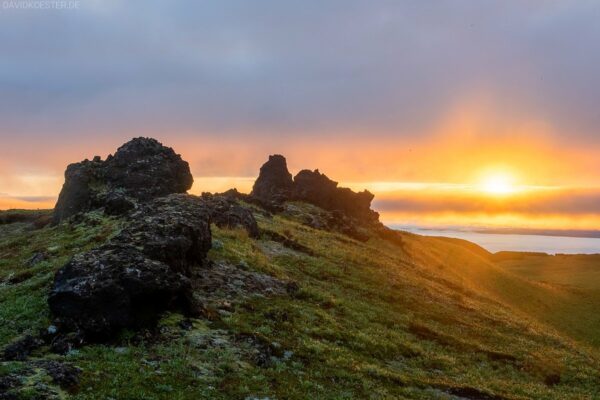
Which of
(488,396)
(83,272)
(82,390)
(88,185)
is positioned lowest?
(488,396)

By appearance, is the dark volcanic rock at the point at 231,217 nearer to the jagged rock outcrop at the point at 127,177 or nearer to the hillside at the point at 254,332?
the hillside at the point at 254,332

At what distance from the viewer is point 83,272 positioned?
22.5 meters

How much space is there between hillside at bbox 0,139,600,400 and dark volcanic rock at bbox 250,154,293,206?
49.2 metres

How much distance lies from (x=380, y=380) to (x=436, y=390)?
2750mm

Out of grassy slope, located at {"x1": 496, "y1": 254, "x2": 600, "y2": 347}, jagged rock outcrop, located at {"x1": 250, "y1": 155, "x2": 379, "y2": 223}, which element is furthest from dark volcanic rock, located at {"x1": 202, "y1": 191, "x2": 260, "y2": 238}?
jagged rock outcrop, located at {"x1": 250, "y1": 155, "x2": 379, "y2": 223}

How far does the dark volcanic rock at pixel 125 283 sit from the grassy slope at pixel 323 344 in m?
1.03

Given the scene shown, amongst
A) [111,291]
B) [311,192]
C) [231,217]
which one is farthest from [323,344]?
[311,192]

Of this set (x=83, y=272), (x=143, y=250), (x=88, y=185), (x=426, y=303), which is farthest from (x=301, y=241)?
(x=83, y=272)

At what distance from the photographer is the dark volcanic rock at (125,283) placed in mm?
20906

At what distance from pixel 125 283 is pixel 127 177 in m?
38.9

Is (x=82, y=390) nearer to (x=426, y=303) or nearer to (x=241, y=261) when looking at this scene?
(x=241, y=261)

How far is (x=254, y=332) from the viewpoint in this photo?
78.2ft

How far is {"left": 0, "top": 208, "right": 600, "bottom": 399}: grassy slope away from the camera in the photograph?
60.0ft

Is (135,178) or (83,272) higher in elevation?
(135,178)
